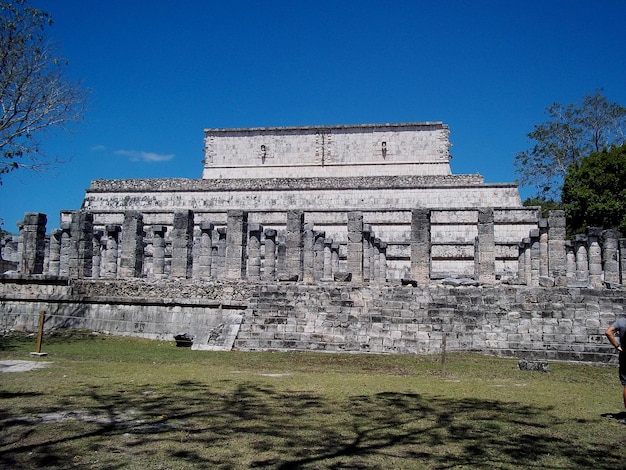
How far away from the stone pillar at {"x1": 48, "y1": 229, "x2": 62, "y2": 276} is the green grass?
11.0 metres

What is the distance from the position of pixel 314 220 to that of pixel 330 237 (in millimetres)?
4545

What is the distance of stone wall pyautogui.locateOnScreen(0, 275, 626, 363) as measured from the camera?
12.5m

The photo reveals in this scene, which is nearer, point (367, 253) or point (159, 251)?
point (159, 251)

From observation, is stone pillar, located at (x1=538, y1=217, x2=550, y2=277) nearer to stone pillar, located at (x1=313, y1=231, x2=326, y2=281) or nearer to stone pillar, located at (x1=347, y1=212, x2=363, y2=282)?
stone pillar, located at (x1=347, y1=212, x2=363, y2=282)

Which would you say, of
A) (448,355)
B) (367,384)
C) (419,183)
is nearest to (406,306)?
(448,355)

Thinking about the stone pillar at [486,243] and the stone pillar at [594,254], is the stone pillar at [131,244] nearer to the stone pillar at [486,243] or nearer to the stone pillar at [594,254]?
the stone pillar at [486,243]

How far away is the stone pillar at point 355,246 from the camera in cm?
1652

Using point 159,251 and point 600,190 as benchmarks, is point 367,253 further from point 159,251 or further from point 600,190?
point 600,190

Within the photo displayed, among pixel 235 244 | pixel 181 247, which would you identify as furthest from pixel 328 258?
pixel 181 247

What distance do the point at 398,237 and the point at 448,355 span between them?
1804 centimetres

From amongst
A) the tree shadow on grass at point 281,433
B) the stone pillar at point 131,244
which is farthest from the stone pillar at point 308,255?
the tree shadow on grass at point 281,433

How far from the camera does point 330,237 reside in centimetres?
2692

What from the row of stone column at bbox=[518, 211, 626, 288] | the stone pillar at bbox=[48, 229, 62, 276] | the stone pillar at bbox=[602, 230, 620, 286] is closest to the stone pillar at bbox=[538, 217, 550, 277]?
the row of stone column at bbox=[518, 211, 626, 288]

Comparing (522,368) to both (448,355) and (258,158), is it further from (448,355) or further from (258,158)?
(258,158)
